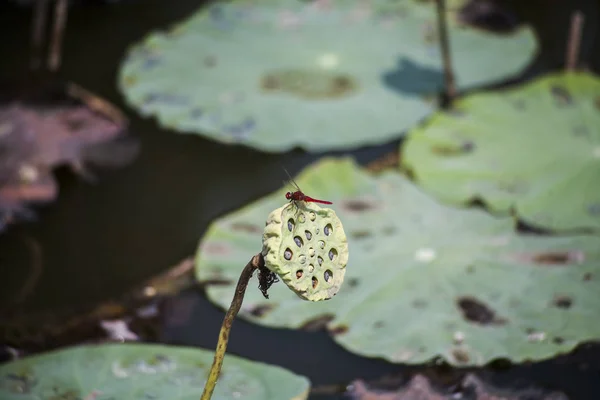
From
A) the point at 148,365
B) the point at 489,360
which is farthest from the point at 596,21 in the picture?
the point at 148,365

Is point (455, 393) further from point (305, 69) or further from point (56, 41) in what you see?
point (56, 41)

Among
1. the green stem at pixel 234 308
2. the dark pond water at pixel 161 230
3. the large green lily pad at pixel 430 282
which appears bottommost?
the dark pond water at pixel 161 230

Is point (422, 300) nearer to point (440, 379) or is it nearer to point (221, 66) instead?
point (440, 379)

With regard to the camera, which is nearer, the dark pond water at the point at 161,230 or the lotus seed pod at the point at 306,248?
the lotus seed pod at the point at 306,248

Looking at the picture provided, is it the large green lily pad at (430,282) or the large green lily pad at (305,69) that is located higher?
the large green lily pad at (305,69)

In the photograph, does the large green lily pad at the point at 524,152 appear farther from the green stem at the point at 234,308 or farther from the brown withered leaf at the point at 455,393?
the green stem at the point at 234,308

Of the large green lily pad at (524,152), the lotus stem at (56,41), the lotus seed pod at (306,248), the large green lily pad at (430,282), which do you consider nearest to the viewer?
the lotus seed pod at (306,248)

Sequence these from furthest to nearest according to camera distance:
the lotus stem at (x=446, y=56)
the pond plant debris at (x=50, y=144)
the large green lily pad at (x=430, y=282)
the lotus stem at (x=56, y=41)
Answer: the lotus stem at (x=56, y=41) < the lotus stem at (x=446, y=56) < the pond plant debris at (x=50, y=144) < the large green lily pad at (x=430, y=282)

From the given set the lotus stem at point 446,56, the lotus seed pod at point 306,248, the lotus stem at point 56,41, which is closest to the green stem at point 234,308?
the lotus seed pod at point 306,248
